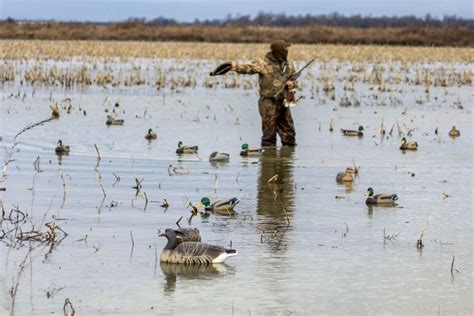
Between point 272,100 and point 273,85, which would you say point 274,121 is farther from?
point 273,85

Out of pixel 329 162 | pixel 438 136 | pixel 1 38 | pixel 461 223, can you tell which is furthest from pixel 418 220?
pixel 1 38

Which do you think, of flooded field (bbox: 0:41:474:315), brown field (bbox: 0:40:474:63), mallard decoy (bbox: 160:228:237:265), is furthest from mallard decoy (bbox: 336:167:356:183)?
brown field (bbox: 0:40:474:63)

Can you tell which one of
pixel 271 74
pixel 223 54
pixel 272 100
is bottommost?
pixel 272 100

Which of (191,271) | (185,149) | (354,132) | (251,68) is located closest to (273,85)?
(251,68)

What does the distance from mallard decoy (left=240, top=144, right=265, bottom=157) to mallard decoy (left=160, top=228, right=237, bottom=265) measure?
24.9ft

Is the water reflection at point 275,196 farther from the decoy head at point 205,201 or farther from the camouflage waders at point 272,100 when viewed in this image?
the decoy head at point 205,201

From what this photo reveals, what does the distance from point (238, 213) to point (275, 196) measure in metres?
1.23

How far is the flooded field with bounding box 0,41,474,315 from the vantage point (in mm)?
8383

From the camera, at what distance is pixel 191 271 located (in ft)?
30.0

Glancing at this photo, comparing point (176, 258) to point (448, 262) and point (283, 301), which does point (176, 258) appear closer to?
point (283, 301)

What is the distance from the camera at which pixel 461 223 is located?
456 inches

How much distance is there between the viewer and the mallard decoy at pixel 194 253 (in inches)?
364

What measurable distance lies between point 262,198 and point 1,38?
5364cm

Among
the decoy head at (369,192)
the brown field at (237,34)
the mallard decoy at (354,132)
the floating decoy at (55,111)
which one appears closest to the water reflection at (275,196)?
the decoy head at (369,192)
